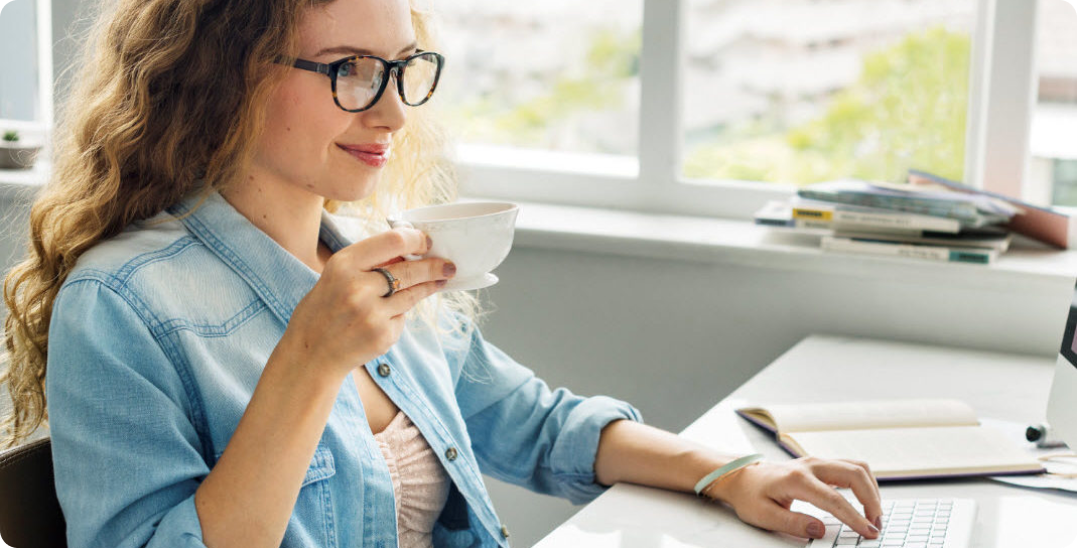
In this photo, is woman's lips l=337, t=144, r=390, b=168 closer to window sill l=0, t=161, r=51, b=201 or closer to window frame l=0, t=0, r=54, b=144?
window sill l=0, t=161, r=51, b=201

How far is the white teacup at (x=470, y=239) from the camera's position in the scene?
1.01 meters

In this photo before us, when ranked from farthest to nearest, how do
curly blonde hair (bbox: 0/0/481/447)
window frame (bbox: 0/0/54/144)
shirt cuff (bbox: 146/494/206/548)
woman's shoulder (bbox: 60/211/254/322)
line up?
window frame (bbox: 0/0/54/144) < curly blonde hair (bbox: 0/0/481/447) < woman's shoulder (bbox: 60/211/254/322) < shirt cuff (bbox: 146/494/206/548)

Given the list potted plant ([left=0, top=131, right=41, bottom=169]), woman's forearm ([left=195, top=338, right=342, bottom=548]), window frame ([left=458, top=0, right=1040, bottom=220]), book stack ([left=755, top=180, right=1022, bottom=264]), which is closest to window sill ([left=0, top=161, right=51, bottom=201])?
potted plant ([left=0, top=131, right=41, bottom=169])

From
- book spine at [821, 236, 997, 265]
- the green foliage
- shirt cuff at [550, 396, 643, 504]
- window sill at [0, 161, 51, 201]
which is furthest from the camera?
window sill at [0, 161, 51, 201]

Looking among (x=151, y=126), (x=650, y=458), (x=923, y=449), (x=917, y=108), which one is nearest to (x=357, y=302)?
(x=151, y=126)

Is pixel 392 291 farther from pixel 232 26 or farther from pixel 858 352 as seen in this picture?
pixel 858 352

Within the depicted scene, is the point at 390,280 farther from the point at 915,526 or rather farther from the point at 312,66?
the point at 915,526

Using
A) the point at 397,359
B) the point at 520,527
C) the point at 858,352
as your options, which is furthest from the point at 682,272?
the point at 397,359

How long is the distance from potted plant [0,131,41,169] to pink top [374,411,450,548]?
1.67m

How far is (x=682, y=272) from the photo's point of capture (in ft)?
6.83

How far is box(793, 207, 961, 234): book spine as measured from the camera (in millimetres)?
1887

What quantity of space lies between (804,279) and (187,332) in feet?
3.93

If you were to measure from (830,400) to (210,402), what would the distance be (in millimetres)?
877

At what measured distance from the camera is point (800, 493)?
3.96 ft
